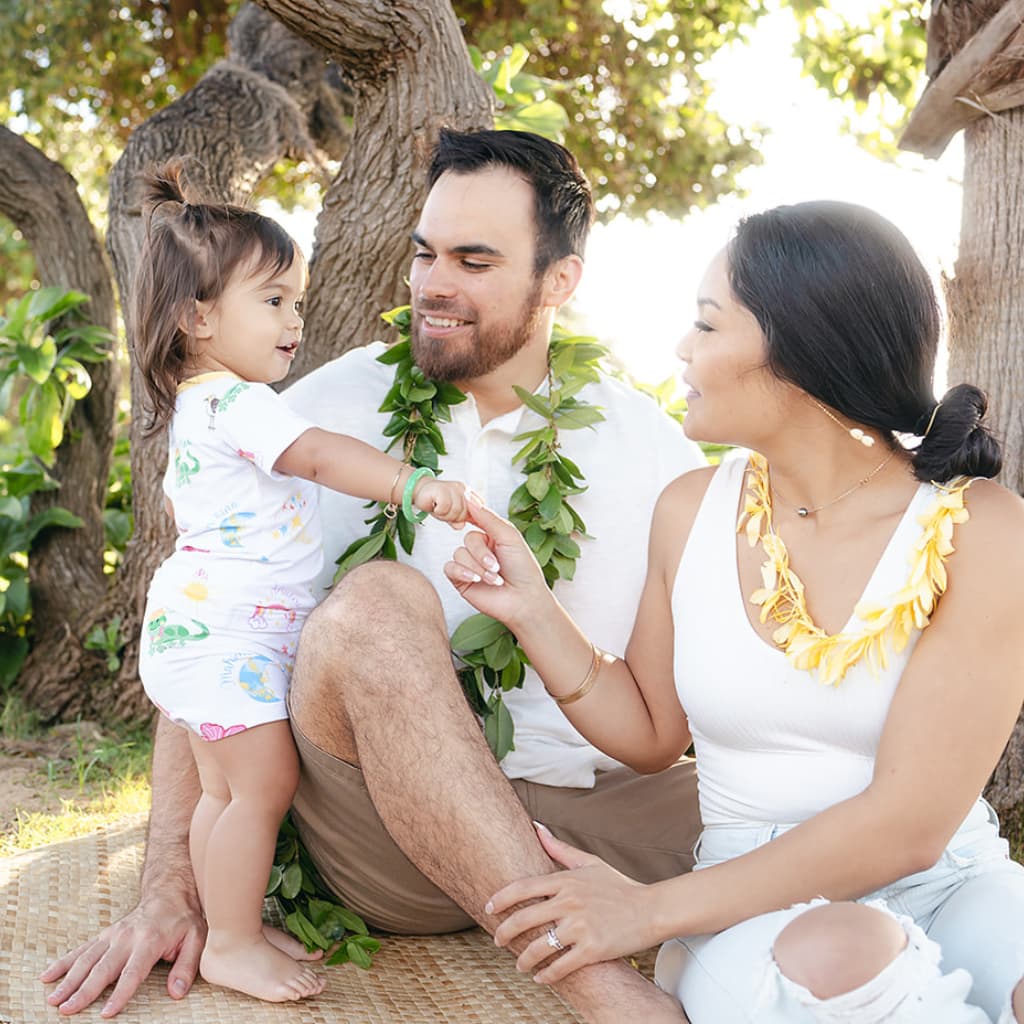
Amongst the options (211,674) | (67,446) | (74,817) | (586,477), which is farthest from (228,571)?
(67,446)

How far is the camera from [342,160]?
4062 mm

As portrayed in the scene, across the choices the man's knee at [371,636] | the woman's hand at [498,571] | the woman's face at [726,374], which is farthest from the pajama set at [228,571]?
A: the woman's face at [726,374]

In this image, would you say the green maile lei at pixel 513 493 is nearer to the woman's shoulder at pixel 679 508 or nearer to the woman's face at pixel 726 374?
the woman's shoulder at pixel 679 508

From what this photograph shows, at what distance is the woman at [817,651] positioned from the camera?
1827 millimetres

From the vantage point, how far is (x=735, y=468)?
2.26 m

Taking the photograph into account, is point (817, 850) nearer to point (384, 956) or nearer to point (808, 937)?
point (808, 937)

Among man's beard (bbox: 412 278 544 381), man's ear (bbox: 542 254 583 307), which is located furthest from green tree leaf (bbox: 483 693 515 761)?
man's ear (bbox: 542 254 583 307)

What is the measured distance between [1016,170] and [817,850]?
1.89 metres

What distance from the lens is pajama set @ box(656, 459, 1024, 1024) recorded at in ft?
5.66

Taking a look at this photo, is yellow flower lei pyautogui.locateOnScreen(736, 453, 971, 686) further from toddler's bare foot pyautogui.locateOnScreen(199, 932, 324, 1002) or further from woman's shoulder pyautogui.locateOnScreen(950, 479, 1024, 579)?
toddler's bare foot pyautogui.locateOnScreen(199, 932, 324, 1002)

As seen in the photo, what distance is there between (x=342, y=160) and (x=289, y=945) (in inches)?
103

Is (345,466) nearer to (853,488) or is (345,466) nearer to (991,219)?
(853,488)

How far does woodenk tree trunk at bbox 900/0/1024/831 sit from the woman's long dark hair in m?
1.04

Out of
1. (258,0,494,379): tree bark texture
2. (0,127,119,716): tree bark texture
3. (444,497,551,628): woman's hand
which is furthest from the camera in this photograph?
(0,127,119,716): tree bark texture
